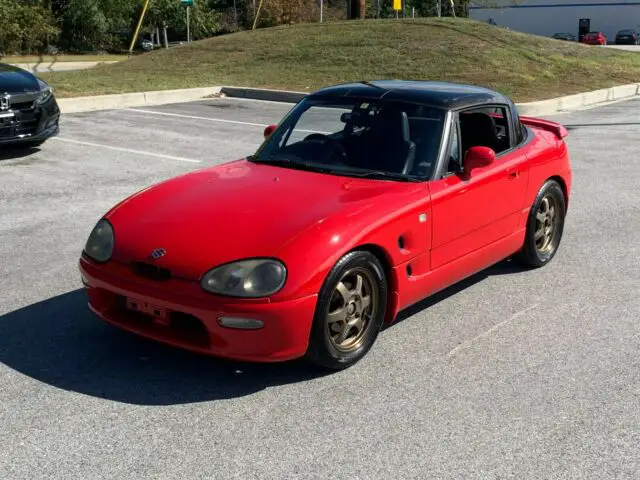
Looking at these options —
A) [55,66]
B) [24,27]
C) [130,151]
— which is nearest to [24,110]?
[130,151]

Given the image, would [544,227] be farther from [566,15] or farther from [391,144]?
[566,15]

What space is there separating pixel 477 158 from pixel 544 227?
1.48m

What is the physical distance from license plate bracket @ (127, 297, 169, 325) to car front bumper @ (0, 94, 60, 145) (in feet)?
22.8

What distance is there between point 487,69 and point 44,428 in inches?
818

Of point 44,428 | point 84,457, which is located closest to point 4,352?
point 44,428

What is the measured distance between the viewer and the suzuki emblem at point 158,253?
4.25 meters

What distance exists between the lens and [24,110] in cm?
1059

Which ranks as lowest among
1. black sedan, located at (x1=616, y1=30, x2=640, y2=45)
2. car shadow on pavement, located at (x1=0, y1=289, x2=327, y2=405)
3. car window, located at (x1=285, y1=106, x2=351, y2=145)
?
black sedan, located at (x1=616, y1=30, x2=640, y2=45)

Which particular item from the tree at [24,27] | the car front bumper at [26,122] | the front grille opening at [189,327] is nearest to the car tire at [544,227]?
the front grille opening at [189,327]

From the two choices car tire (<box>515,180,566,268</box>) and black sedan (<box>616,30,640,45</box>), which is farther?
black sedan (<box>616,30,640,45</box>)

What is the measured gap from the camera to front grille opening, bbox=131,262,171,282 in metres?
4.21

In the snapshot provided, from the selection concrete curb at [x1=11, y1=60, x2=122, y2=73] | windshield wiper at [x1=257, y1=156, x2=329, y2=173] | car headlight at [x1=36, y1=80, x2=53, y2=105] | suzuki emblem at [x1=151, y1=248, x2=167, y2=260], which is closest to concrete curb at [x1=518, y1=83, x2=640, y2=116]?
car headlight at [x1=36, y1=80, x2=53, y2=105]

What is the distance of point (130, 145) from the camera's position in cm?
1227

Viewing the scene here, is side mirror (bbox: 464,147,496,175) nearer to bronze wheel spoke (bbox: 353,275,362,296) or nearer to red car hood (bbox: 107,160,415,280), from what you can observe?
red car hood (bbox: 107,160,415,280)
